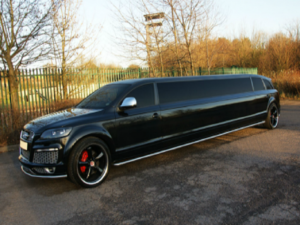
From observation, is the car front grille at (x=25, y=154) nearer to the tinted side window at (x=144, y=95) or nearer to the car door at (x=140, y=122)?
the car door at (x=140, y=122)

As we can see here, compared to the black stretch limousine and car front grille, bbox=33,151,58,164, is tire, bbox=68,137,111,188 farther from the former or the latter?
car front grille, bbox=33,151,58,164

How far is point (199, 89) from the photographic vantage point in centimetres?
598

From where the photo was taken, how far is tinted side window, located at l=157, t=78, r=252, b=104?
5.34 metres

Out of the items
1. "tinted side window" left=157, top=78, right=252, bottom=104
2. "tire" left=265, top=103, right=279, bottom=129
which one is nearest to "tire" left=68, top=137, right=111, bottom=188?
"tinted side window" left=157, top=78, right=252, bottom=104

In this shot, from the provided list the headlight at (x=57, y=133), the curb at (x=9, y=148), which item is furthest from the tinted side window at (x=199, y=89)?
the curb at (x=9, y=148)

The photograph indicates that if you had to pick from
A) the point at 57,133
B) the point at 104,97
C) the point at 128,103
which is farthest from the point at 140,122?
the point at 57,133

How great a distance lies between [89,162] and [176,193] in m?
1.48

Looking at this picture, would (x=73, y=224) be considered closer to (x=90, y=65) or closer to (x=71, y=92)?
(x=71, y=92)

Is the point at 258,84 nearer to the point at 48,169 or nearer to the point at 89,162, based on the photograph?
the point at 89,162

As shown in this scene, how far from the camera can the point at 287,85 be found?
1708cm

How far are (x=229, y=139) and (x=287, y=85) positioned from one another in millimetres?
12623

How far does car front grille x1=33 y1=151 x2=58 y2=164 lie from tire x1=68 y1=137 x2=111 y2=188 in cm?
22

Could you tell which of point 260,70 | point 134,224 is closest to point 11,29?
point 134,224

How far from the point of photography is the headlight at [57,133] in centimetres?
399
